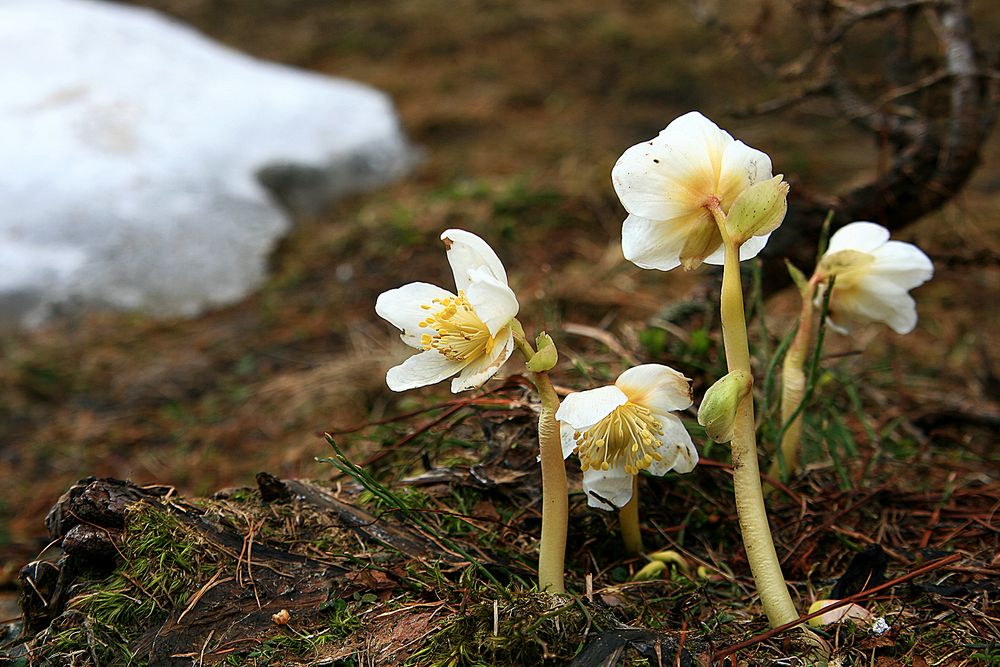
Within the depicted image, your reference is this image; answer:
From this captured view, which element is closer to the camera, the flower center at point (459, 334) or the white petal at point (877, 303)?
the flower center at point (459, 334)

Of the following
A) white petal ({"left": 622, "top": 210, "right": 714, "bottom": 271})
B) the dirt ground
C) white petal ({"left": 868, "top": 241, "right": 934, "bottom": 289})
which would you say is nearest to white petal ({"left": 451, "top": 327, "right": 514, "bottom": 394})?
white petal ({"left": 622, "top": 210, "right": 714, "bottom": 271})

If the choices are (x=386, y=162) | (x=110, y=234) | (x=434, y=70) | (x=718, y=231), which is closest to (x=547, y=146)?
(x=386, y=162)

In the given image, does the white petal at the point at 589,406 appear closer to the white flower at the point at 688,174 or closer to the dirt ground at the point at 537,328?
the white flower at the point at 688,174

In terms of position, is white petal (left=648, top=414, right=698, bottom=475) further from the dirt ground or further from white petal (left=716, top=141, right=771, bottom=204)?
white petal (left=716, top=141, right=771, bottom=204)

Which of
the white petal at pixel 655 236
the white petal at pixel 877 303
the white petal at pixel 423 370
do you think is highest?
the white petal at pixel 655 236

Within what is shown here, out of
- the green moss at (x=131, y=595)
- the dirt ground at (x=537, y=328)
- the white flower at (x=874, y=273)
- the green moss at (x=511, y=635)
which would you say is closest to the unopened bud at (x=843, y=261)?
the white flower at (x=874, y=273)

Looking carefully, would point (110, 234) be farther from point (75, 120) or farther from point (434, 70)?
point (434, 70)
